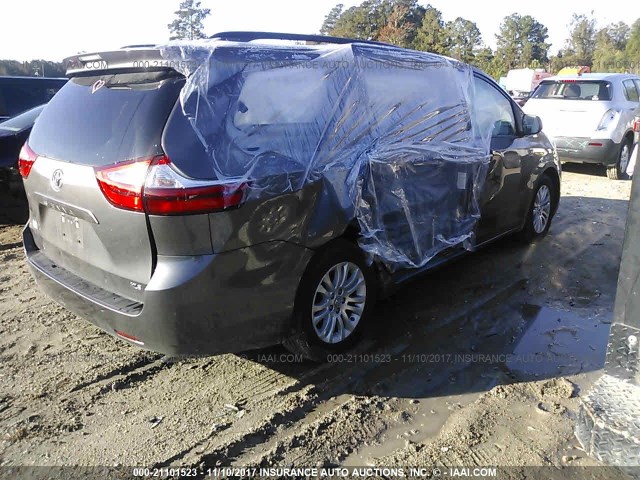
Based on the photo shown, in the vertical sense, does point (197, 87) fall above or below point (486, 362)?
above

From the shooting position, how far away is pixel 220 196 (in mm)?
2529

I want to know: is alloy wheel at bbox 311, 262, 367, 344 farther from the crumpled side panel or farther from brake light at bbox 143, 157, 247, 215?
brake light at bbox 143, 157, 247, 215

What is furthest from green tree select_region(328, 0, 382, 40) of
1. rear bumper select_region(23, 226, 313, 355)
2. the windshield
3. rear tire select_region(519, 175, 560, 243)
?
rear bumper select_region(23, 226, 313, 355)

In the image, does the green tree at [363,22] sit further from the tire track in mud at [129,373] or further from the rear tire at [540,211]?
the tire track in mud at [129,373]

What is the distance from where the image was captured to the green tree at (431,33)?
45281 millimetres

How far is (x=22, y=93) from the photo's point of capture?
28.5ft

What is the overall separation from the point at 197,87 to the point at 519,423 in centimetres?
243

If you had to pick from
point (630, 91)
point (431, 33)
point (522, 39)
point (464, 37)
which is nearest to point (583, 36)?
point (522, 39)

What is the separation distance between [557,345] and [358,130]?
2055mm

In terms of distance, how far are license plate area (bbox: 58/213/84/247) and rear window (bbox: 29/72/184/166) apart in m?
0.32

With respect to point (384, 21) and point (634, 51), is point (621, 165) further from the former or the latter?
point (384, 21)

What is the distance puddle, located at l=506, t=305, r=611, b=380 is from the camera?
3.43 meters

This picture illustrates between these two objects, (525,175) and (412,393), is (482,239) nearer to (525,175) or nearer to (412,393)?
(525,175)

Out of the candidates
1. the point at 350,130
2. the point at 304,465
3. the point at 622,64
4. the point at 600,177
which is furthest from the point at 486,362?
the point at 622,64
